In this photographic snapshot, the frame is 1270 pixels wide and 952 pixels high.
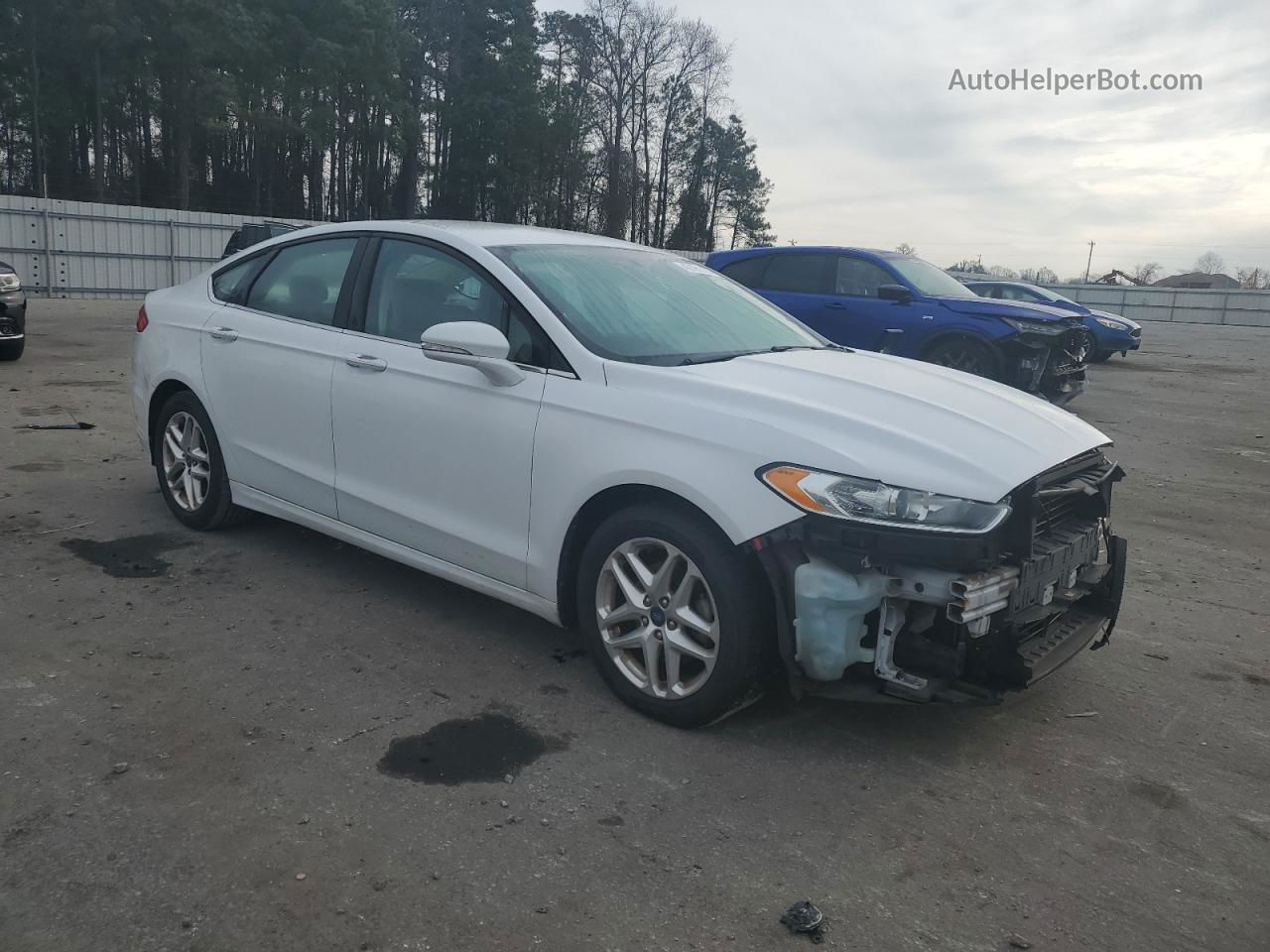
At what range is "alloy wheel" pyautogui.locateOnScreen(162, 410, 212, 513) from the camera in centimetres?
520

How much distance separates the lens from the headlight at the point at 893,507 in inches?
116

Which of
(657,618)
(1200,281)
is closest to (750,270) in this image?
(657,618)

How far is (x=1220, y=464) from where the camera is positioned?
356 inches

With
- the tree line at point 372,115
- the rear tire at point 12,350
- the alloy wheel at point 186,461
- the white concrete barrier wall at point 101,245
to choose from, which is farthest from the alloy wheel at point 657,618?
the tree line at point 372,115

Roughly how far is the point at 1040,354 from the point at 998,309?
2.06ft

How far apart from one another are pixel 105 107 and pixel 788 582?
132 ft

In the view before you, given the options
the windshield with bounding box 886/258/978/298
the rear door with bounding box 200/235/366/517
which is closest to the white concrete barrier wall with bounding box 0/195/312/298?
the windshield with bounding box 886/258/978/298

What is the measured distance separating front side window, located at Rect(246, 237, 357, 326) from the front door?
0.25 metres

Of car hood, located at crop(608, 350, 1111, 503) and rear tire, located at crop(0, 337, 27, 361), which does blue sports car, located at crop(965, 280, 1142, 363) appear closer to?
rear tire, located at crop(0, 337, 27, 361)

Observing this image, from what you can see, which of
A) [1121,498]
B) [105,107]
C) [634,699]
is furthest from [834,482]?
[105,107]

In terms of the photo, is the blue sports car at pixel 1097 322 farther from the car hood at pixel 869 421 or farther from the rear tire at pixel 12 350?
the car hood at pixel 869 421

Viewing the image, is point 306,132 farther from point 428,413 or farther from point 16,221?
point 428,413

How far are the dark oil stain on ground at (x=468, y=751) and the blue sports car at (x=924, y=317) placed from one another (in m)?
7.65

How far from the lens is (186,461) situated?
17.4 feet
